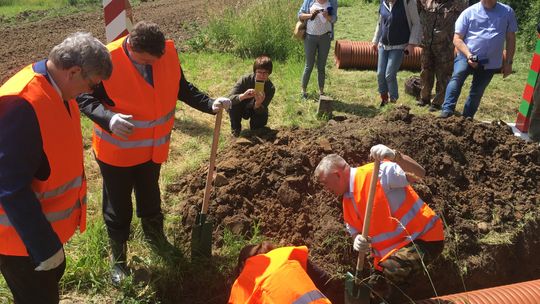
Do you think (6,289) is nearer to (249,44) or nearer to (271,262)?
(271,262)

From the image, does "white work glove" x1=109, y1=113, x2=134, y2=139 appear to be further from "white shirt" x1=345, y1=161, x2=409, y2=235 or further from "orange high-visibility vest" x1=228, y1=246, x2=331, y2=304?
"white shirt" x1=345, y1=161, x2=409, y2=235

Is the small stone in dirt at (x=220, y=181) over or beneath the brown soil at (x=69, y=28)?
over

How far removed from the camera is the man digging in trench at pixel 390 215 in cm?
287

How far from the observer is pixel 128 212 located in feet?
11.0

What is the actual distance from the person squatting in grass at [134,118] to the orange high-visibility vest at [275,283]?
3.56 ft

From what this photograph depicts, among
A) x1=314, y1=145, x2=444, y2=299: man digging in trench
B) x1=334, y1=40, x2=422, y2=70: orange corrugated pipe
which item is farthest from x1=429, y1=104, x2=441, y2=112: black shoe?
x1=314, y1=145, x2=444, y2=299: man digging in trench

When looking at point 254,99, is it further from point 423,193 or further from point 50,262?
point 50,262

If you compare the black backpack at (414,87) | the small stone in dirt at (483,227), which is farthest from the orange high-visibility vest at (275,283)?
the black backpack at (414,87)

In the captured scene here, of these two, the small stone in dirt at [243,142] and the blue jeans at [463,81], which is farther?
the blue jeans at [463,81]

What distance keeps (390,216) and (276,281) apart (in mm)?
932

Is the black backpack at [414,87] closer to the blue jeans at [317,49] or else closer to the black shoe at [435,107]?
the black shoe at [435,107]

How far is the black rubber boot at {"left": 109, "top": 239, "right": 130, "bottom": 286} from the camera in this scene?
334cm

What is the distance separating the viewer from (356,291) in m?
2.99

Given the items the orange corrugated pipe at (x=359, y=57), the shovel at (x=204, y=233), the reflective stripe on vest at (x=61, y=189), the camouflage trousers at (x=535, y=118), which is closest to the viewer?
the reflective stripe on vest at (x=61, y=189)
